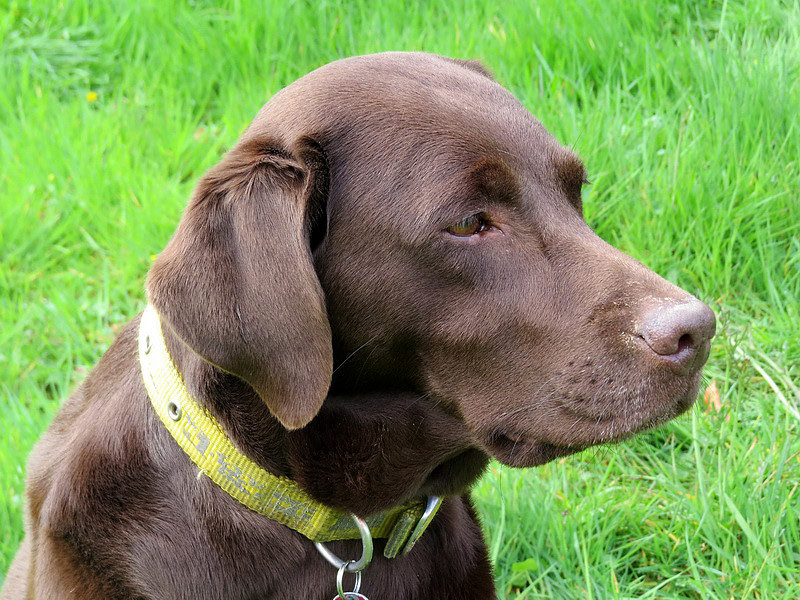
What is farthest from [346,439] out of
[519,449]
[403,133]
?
[403,133]

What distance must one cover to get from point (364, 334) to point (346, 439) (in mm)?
259

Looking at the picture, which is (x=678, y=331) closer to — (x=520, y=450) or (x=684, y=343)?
→ (x=684, y=343)

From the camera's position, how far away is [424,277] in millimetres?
2395

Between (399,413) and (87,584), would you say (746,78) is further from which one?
(87,584)

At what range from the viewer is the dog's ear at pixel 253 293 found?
2.20 metres

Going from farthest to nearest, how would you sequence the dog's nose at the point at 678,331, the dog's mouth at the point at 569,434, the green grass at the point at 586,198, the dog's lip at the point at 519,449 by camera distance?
the green grass at the point at 586,198, the dog's lip at the point at 519,449, the dog's mouth at the point at 569,434, the dog's nose at the point at 678,331

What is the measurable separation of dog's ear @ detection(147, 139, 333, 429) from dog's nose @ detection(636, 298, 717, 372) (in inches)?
27.0

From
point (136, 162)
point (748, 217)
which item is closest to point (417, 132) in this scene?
point (748, 217)

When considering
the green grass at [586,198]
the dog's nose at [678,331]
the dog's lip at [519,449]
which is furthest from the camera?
the green grass at [586,198]

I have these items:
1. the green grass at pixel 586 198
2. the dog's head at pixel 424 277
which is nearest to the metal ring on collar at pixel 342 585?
the dog's head at pixel 424 277

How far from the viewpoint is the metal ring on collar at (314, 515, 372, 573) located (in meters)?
2.47

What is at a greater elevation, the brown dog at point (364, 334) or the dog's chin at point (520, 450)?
the brown dog at point (364, 334)

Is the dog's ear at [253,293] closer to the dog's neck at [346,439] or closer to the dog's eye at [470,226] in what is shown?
the dog's neck at [346,439]

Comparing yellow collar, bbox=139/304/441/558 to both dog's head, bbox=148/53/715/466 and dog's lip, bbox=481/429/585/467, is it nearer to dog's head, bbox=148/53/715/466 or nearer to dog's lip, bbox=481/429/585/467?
dog's head, bbox=148/53/715/466
